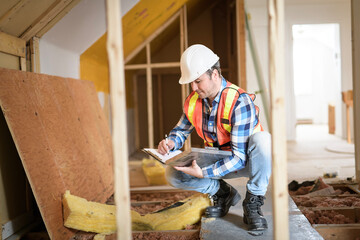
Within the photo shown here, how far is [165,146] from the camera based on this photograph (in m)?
1.93

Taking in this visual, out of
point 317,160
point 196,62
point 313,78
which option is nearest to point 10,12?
point 196,62

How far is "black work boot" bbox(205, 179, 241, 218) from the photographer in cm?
197

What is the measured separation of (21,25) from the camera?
2.19 metres

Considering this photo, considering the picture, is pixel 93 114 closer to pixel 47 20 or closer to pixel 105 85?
pixel 47 20

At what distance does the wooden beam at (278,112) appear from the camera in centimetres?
116

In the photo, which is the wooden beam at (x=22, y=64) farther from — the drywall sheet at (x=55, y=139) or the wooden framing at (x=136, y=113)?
the wooden framing at (x=136, y=113)

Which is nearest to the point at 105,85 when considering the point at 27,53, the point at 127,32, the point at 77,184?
the point at 127,32

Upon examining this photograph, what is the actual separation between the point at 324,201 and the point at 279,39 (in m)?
1.62

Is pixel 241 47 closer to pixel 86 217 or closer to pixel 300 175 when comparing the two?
pixel 300 175

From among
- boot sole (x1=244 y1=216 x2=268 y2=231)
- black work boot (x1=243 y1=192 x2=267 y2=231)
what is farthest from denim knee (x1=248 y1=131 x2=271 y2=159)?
boot sole (x1=244 y1=216 x2=268 y2=231)

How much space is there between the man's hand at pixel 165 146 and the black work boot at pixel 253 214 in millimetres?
508

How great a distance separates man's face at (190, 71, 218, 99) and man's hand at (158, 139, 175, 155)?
13.9 inches

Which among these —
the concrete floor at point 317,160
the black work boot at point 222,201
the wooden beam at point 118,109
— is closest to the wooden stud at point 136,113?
the concrete floor at point 317,160

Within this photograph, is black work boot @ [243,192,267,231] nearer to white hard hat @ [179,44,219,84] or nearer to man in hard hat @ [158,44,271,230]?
man in hard hat @ [158,44,271,230]
